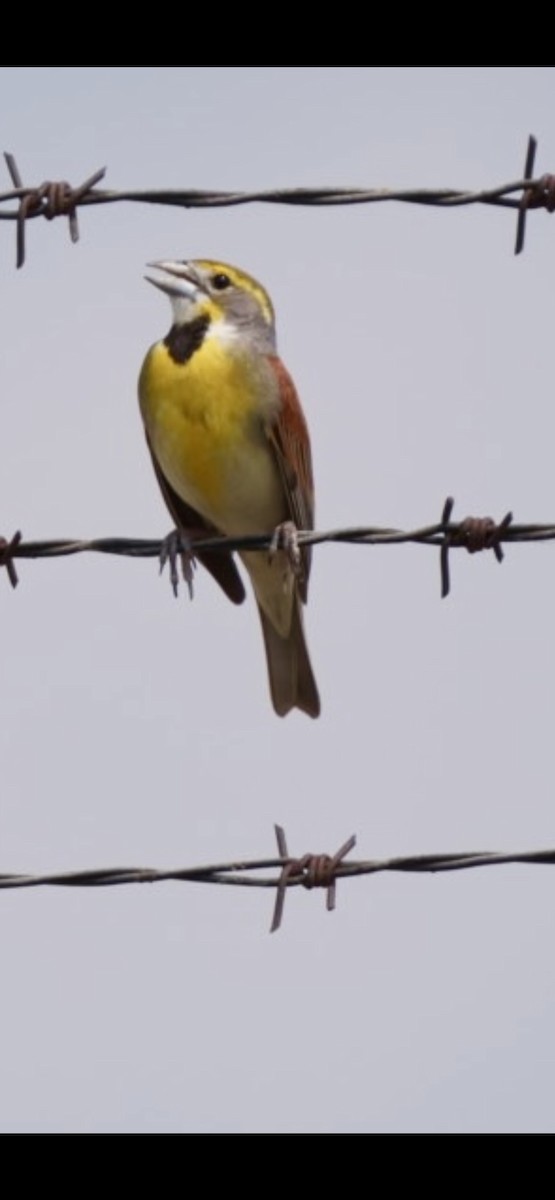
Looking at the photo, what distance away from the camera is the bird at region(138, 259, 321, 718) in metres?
9.00

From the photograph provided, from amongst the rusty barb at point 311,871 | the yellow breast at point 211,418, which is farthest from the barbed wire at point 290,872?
the yellow breast at point 211,418

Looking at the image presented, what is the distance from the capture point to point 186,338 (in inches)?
360

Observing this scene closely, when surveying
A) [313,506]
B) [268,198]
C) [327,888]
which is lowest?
[327,888]

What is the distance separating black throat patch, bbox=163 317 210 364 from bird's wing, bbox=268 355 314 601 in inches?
10.6

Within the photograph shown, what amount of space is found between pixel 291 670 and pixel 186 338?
1.45m

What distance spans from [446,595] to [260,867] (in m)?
0.82

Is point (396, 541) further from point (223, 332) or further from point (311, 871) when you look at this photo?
point (223, 332)

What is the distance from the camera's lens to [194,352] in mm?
9070

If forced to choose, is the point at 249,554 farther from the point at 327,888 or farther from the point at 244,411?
the point at 327,888

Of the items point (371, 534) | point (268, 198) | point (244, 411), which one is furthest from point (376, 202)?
point (244, 411)

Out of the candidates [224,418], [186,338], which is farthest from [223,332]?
[224,418]

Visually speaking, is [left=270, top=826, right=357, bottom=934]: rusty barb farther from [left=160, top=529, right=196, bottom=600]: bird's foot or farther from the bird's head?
the bird's head

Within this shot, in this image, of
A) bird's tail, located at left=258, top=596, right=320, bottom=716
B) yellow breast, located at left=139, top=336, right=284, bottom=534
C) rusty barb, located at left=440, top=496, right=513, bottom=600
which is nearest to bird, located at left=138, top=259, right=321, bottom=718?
yellow breast, located at left=139, top=336, right=284, bottom=534

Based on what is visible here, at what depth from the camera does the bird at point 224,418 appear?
900 cm
